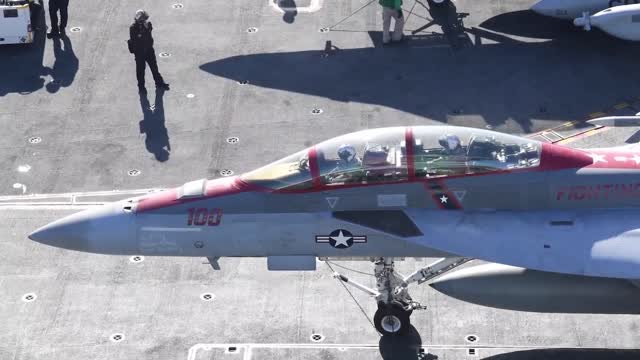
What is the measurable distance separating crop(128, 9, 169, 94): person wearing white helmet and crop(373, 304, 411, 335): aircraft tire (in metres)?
10.7

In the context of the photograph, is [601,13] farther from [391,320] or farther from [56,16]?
[56,16]

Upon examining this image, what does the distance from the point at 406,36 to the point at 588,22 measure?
4.65 metres

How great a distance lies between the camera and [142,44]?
26656 millimetres

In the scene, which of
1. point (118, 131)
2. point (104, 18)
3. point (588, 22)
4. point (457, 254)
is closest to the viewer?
point (457, 254)

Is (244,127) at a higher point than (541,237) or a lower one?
higher

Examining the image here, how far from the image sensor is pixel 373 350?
1906 centimetres

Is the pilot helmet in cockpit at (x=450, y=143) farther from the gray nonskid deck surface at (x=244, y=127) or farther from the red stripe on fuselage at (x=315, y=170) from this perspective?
the gray nonskid deck surface at (x=244, y=127)

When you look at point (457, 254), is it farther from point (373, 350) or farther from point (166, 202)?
point (166, 202)

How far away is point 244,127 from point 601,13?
9.25 metres

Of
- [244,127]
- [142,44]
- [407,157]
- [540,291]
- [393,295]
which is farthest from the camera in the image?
[142,44]

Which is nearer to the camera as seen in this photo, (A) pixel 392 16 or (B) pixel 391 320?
(B) pixel 391 320

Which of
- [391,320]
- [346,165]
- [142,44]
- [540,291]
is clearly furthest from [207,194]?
[142,44]

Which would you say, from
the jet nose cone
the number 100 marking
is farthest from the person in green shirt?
the jet nose cone

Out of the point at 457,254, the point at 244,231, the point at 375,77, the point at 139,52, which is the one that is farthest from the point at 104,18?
the point at 457,254
